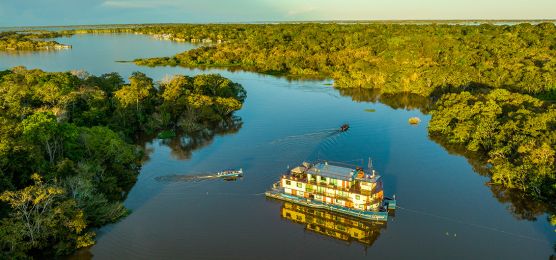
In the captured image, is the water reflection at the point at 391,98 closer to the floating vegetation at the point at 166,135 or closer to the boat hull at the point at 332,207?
the floating vegetation at the point at 166,135

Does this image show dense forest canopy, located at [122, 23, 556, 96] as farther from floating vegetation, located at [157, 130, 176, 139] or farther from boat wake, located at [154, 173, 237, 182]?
boat wake, located at [154, 173, 237, 182]

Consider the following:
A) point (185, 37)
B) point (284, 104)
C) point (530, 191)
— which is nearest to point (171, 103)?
point (284, 104)

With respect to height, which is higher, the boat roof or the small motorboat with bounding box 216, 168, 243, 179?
the boat roof

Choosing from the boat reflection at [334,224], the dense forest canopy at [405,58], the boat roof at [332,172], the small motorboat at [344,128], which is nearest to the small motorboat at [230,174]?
the boat reflection at [334,224]

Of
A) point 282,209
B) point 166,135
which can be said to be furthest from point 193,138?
point 282,209

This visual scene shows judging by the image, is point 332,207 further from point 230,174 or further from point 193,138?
point 193,138

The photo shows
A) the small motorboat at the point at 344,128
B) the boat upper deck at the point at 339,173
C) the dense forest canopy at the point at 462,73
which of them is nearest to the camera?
the boat upper deck at the point at 339,173

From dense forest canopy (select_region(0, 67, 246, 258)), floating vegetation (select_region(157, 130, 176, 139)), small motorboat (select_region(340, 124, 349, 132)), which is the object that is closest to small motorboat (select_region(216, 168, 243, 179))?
dense forest canopy (select_region(0, 67, 246, 258))
